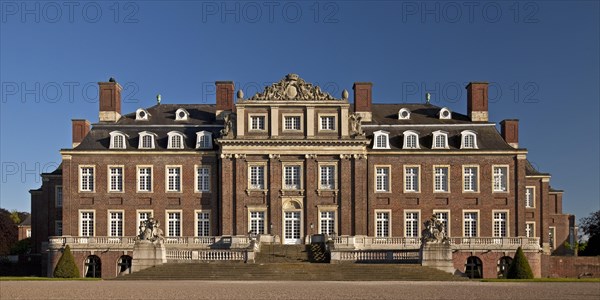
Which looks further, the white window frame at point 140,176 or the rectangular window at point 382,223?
the white window frame at point 140,176

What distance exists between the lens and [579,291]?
100ft

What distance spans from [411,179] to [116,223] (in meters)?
18.3

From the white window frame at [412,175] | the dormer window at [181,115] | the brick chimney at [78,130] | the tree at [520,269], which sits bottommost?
the tree at [520,269]

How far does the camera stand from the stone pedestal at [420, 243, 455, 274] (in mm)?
42719

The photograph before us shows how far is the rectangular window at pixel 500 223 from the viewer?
54750 millimetres

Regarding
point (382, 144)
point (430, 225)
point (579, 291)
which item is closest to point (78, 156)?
point (382, 144)

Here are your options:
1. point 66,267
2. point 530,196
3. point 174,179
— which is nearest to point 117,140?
point 174,179

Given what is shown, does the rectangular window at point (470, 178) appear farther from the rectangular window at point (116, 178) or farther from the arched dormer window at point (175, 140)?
the rectangular window at point (116, 178)

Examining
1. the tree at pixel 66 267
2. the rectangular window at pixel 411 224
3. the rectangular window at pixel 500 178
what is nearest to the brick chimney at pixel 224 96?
the rectangular window at pixel 411 224

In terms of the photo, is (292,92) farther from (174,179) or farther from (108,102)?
(108,102)

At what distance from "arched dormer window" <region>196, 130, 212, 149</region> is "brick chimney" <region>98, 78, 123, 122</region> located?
20.1 ft

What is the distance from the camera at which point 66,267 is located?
47.5 m

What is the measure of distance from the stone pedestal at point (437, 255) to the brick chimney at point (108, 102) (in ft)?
79.4

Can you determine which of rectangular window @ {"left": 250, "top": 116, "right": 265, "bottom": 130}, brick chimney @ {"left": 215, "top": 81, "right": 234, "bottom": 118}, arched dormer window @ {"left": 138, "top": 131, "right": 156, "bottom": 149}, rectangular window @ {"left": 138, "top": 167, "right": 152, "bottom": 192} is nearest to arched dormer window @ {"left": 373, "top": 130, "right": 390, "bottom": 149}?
rectangular window @ {"left": 250, "top": 116, "right": 265, "bottom": 130}
